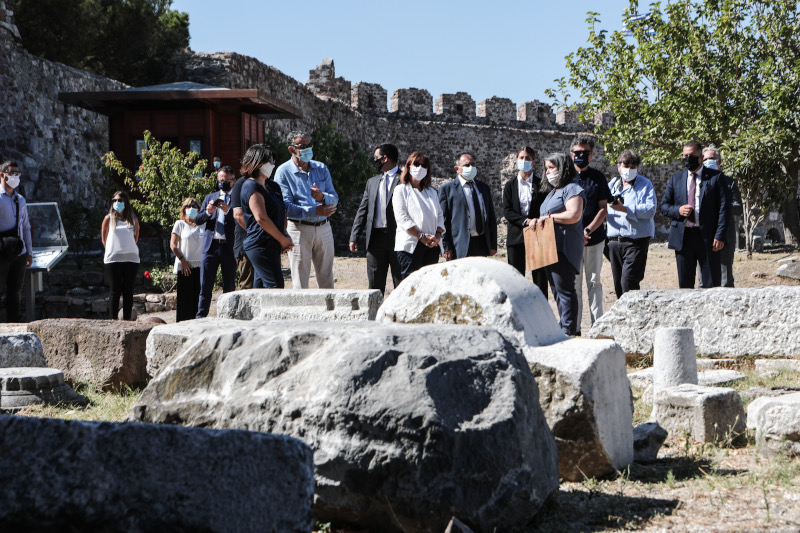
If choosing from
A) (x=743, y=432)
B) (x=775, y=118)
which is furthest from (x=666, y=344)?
(x=775, y=118)

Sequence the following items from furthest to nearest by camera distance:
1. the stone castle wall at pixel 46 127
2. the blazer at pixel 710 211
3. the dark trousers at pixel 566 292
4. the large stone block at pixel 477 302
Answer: the stone castle wall at pixel 46 127 < the blazer at pixel 710 211 < the dark trousers at pixel 566 292 < the large stone block at pixel 477 302

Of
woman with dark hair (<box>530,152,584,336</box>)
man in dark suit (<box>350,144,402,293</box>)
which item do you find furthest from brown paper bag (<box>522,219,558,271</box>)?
man in dark suit (<box>350,144,402,293</box>)

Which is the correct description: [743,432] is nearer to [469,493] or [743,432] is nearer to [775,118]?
[469,493]

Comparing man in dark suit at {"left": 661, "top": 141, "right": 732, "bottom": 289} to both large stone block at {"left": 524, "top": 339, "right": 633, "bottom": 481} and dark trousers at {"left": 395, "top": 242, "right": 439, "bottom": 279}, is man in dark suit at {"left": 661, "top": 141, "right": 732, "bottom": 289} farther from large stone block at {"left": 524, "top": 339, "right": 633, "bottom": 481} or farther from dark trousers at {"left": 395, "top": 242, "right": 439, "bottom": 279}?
large stone block at {"left": 524, "top": 339, "right": 633, "bottom": 481}

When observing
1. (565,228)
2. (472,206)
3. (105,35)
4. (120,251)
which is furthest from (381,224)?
(105,35)

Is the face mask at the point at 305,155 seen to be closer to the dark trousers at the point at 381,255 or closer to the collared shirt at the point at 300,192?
the collared shirt at the point at 300,192

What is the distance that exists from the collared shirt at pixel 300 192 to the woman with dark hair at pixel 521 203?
159cm

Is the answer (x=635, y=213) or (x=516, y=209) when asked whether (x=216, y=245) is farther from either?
(x=635, y=213)

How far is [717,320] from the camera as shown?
20.5 feet

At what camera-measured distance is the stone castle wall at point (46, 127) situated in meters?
16.0

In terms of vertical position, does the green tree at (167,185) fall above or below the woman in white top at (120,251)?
above

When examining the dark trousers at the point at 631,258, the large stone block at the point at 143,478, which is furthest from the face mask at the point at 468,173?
the large stone block at the point at 143,478

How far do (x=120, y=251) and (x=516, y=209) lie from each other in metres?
4.00

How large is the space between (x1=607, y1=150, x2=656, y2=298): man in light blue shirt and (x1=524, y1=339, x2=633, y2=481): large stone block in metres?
4.02
